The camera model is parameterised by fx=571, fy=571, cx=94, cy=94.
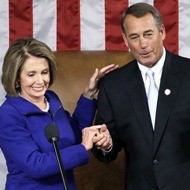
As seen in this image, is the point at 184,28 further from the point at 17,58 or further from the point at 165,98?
the point at 17,58

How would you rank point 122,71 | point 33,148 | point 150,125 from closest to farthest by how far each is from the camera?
point 33,148 < point 150,125 < point 122,71

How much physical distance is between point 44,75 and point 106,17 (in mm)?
916

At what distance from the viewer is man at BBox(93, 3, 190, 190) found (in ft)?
5.86

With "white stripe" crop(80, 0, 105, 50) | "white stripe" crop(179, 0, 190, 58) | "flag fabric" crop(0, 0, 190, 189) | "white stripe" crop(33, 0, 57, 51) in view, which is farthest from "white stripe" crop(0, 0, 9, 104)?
"white stripe" crop(179, 0, 190, 58)

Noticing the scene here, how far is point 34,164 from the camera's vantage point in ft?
5.51

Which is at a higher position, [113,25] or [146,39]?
[113,25]

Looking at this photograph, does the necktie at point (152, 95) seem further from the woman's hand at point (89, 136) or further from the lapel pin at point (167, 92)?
the woman's hand at point (89, 136)

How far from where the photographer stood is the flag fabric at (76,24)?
103 inches

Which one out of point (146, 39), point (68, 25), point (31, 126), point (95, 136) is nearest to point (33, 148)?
point (31, 126)

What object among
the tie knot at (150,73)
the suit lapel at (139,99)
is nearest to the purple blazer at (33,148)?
the suit lapel at (139,99)

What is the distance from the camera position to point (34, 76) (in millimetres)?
1782

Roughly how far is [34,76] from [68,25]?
0.94 meters

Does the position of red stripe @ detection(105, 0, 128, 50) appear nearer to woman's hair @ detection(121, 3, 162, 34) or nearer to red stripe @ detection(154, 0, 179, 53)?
red stripe @ detection(154, 0, 179, 53)

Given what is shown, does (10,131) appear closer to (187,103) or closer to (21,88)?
(21,88)
